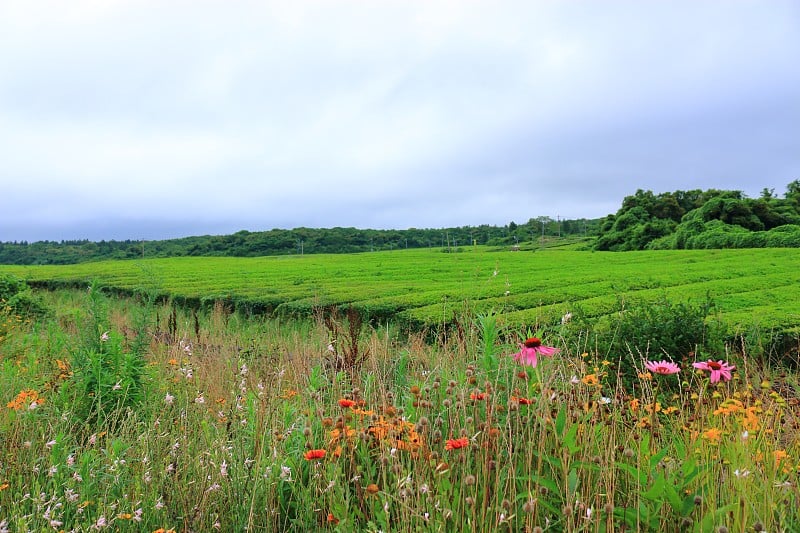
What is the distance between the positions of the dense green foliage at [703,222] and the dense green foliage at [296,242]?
13.3 m

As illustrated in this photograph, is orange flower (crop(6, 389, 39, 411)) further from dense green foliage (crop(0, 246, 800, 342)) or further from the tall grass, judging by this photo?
dense green foliage (crop(0, 246, 800, 342))

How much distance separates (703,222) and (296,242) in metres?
41.7

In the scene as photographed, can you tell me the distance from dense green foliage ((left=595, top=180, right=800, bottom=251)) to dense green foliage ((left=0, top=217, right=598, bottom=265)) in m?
13.3

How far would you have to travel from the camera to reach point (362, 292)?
11062 mm

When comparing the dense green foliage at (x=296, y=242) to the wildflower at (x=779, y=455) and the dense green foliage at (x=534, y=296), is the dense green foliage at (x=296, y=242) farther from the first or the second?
the wildflower at (x=779, y=455)

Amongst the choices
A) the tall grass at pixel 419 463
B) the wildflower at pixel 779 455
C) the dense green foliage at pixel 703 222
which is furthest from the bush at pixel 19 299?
the dense green foliage at pixel 703 222

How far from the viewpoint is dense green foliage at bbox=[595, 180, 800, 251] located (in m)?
27.2

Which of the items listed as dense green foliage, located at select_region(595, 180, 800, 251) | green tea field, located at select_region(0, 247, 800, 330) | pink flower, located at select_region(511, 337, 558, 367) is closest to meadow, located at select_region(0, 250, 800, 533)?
pink flower, located at select_region(511, 337, 558, 367)

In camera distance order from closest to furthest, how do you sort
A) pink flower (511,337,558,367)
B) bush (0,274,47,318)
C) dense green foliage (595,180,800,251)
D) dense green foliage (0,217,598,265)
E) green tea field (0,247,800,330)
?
1. pink flower (511,337,558,367)
2. green tea field (0,247,800,330)
3. bush (0,274,47,318)
4. dense green foliage (595,180,800,251)
5. dense green foliage (0,217,598,265)

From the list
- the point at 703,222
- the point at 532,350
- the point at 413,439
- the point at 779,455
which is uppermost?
the point at 703,222

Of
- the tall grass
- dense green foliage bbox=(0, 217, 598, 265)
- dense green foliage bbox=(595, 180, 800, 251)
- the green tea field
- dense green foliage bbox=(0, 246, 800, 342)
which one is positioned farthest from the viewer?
dense green foliage bbox=(0, 217, 598, 265)

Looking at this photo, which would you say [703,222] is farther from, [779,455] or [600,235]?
[779,455]

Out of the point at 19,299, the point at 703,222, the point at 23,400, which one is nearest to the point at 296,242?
the point at 703,222

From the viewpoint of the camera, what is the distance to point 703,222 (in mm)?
32469
